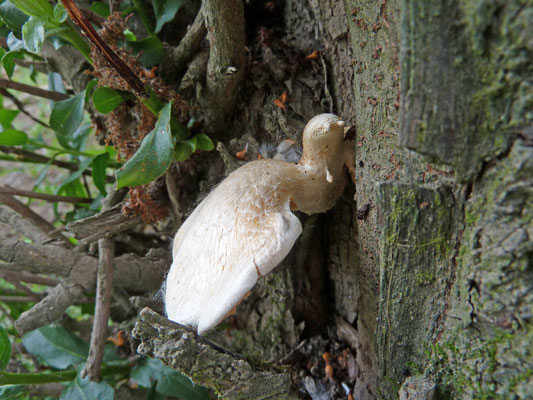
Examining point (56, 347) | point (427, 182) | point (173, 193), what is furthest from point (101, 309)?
point (427, 182)

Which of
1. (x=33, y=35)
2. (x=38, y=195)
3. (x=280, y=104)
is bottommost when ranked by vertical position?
(x=38, y=195)

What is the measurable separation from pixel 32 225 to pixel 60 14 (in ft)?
3.47

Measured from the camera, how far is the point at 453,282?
93 cm

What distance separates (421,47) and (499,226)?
0.39 m

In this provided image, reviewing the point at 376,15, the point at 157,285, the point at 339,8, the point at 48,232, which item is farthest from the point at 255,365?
the point at 48,232

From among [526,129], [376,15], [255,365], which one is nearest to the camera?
[526,129]

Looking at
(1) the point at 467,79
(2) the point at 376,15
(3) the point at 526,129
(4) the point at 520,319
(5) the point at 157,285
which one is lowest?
(5) the point at 157,285

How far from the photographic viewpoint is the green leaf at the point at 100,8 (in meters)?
1.69

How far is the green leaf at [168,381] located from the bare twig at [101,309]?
0.69 feet

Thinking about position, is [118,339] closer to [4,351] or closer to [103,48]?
[4,351]

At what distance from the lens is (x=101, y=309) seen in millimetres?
1646

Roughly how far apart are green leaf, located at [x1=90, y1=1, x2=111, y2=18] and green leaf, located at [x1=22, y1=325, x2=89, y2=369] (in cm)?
149

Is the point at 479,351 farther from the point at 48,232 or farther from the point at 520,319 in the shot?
the point at 48,232

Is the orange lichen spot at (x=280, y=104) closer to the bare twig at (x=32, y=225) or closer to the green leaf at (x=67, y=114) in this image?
the green leaf at (x=67, y=114)
